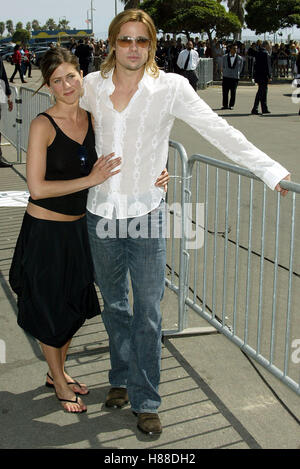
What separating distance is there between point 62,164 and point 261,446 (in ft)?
5.47

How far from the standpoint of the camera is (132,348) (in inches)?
135

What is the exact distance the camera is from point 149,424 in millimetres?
3350

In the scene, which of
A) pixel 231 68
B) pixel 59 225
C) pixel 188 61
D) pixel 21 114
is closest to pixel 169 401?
pixel 59 225

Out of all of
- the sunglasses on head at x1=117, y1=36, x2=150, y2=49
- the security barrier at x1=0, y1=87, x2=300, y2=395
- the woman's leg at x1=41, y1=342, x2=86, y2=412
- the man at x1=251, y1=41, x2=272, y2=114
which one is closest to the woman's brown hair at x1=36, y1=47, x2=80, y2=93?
Result: the sunglasses on head at x1=117, y1=36, x2=150, y2=49

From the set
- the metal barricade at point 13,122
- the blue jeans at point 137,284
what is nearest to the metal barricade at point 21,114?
the metal barricade at point 13,122

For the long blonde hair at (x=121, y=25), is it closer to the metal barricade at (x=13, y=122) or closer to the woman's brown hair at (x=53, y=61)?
the woman's brown hair at (x=53, y=61)

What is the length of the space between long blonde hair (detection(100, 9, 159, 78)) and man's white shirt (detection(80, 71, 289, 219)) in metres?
0.05

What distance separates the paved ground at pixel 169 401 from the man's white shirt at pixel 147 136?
1101 millimetres

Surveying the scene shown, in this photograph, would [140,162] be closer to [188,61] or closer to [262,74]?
[262,74]

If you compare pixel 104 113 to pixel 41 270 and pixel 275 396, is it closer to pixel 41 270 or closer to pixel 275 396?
pixel 41 270

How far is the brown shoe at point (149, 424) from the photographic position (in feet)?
10.9

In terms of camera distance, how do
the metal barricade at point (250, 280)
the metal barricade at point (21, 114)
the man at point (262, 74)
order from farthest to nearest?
the man at point (262, 74) → the metal barricade at point (21, 114) → the metal barricade at point (250, 280)

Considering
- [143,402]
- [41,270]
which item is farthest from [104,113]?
[143,402]
